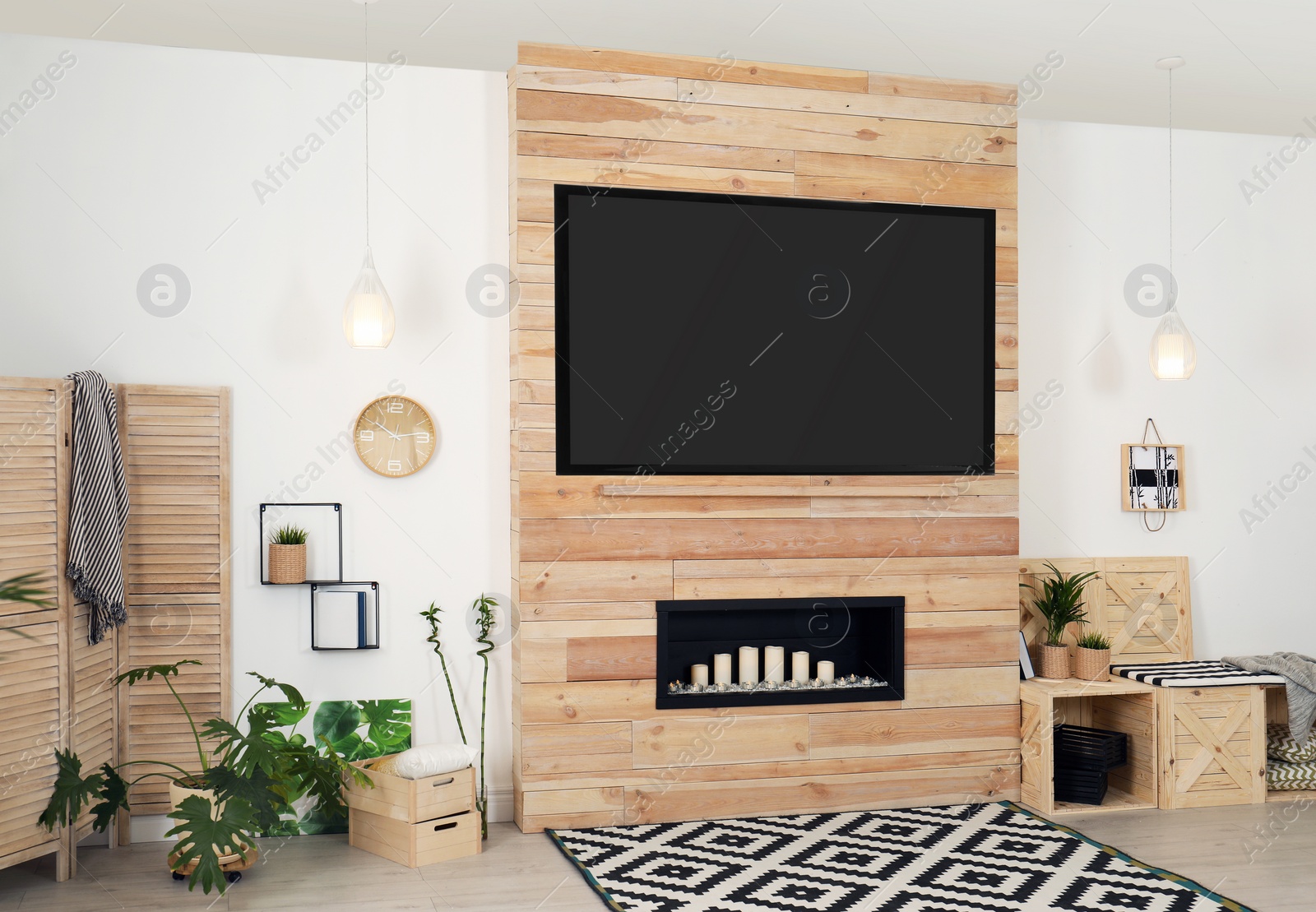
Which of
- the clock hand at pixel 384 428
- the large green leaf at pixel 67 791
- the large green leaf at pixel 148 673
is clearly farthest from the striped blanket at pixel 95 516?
the clock hand at pixel 384 428

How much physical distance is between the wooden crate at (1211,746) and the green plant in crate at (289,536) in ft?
10.7

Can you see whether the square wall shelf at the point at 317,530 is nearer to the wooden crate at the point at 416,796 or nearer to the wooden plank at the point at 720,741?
the wooden crate at the point at 416,796

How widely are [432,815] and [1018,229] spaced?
10.8 ft

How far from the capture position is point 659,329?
163 inches

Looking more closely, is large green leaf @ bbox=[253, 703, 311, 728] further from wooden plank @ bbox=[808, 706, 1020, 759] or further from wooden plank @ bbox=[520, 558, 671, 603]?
wooden plank @ bbox=[808, 706, 1020, 759]

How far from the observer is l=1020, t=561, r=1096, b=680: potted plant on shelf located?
448 cm

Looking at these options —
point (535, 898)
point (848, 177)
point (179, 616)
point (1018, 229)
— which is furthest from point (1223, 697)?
point (179, 616)

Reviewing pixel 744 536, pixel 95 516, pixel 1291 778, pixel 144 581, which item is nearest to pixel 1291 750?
pixel 1291 778

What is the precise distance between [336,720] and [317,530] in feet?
2.28

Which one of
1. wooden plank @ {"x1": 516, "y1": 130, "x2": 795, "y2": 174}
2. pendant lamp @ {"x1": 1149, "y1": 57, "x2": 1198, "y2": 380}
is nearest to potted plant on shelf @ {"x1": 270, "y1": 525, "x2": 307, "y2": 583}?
wooden plank @ {"x1": 516, "y1": 130, "x2": 795, "y2": 174}

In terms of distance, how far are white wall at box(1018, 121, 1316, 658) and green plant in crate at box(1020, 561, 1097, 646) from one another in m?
0.26

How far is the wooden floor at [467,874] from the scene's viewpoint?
3.30 m

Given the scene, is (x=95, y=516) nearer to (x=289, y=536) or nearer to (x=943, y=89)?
(x=289, y=536)

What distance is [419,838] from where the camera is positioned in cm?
364
